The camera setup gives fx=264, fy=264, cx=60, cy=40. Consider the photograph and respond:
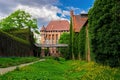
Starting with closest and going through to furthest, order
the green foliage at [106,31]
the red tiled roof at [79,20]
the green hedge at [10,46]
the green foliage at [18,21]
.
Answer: the green foliage at [106,31] → the green hedge at [10,46] → the red tiled roof at [79,20] → the green foliage at [18,21]

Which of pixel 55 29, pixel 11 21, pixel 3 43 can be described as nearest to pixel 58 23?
pixel 55 29

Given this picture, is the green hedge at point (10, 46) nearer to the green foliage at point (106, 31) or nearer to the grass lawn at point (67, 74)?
the green foliage at point (106, 31)

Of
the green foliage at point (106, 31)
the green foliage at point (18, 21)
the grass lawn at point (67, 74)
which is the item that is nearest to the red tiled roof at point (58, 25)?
the green foliage at point (18, 21)

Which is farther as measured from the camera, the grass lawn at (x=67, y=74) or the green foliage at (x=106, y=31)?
the green foliage at (x=106, y=31)

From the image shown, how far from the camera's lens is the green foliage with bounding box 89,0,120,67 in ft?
61.0

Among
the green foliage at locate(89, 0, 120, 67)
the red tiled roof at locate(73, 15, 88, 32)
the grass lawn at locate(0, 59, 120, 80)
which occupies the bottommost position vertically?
the grass lawn at locate(0, 59, 120, 80)

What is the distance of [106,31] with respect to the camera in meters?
19.5

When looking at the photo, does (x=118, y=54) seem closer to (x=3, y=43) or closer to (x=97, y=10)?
(x=97, y=10)

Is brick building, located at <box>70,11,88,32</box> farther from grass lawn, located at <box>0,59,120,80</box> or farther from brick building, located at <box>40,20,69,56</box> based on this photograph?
brick building, located at <box>40,20,69,56</box>

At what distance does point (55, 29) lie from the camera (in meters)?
121

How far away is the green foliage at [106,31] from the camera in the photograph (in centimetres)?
1859

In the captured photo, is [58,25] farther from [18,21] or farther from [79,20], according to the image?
[79,20]

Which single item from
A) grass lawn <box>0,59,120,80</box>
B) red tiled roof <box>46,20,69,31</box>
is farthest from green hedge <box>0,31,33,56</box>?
red tiled roof <box>46,20,69,31</box>

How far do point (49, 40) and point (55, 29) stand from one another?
21.9ft
